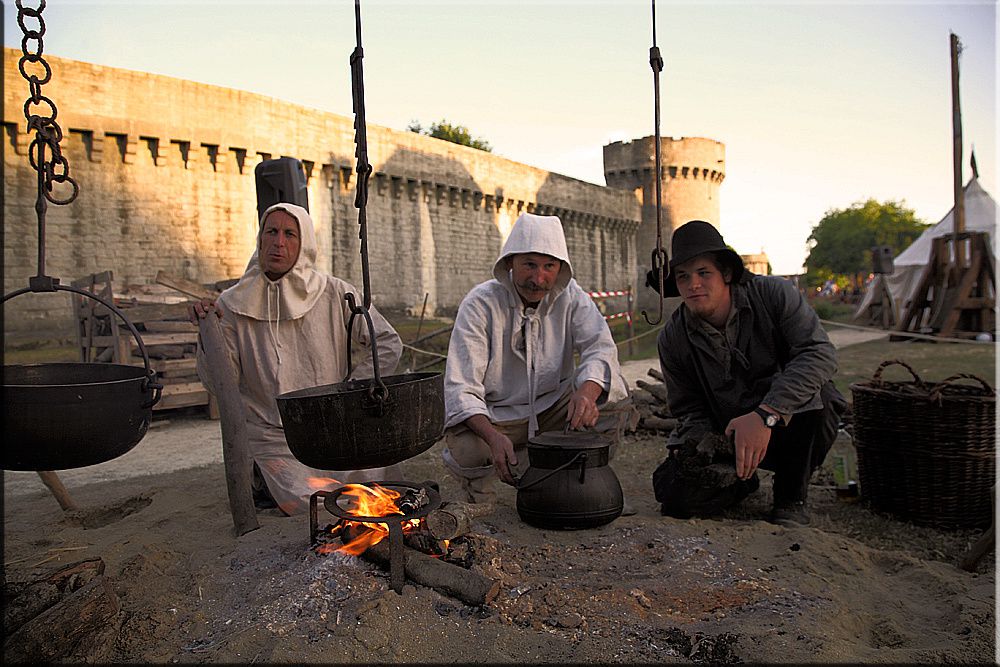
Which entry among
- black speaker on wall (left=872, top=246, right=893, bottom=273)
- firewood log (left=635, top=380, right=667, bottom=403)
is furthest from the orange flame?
black speaker on wall (left=872, top=246, right=893, bottom=273)

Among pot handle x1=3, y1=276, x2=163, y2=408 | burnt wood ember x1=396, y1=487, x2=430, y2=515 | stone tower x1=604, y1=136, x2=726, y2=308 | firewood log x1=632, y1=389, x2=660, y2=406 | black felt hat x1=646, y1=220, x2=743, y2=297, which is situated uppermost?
stone tower x1=604, y1=136, x2=726, y2=308

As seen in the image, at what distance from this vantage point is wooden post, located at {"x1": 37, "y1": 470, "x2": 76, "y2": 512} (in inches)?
141

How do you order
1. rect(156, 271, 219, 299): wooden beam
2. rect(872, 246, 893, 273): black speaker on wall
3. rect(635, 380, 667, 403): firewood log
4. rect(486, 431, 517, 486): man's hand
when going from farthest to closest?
1. rect(872, 246, 893, 273): black speaker on wall
2. rect(156, 271, 219, 299): wooden beam
3. rect(635, 380, 667, 403): firewood log
4. rect(486, 431, 517, 486): man's hand

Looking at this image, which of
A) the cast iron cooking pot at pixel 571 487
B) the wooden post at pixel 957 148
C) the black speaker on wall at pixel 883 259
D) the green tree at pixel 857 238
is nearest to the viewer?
the cast iron cooking pot at pixel 571 487

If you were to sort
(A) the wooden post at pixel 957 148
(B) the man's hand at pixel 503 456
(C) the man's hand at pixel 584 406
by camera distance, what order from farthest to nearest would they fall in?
(A) the wooden post at pixel 957 148 → (C) the man's hand at pixel 584 406 → (B) the man's hand at pixel 503 456

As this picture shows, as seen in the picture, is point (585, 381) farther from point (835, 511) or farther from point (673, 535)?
point (835, 511)

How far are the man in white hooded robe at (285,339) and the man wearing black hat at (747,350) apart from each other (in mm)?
1470

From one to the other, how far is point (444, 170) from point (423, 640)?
18.7 m

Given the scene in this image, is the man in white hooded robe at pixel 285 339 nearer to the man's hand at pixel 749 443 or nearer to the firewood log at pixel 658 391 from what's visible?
the man's hand at pixel 749 443

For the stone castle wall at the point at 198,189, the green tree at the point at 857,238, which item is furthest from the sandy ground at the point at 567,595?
the green tree at the point at 857,238

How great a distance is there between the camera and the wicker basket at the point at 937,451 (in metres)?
3.17

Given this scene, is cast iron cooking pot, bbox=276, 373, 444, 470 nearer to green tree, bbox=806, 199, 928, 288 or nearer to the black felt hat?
the black felt hat

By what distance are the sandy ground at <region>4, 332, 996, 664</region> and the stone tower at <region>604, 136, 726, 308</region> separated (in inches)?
1140

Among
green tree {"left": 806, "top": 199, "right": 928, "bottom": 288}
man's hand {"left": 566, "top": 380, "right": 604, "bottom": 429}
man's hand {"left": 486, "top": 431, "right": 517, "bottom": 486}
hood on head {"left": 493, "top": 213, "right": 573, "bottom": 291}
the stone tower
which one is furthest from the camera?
green tree {"left": 806, "top": 199, "right": 928, "bottom": 288}
